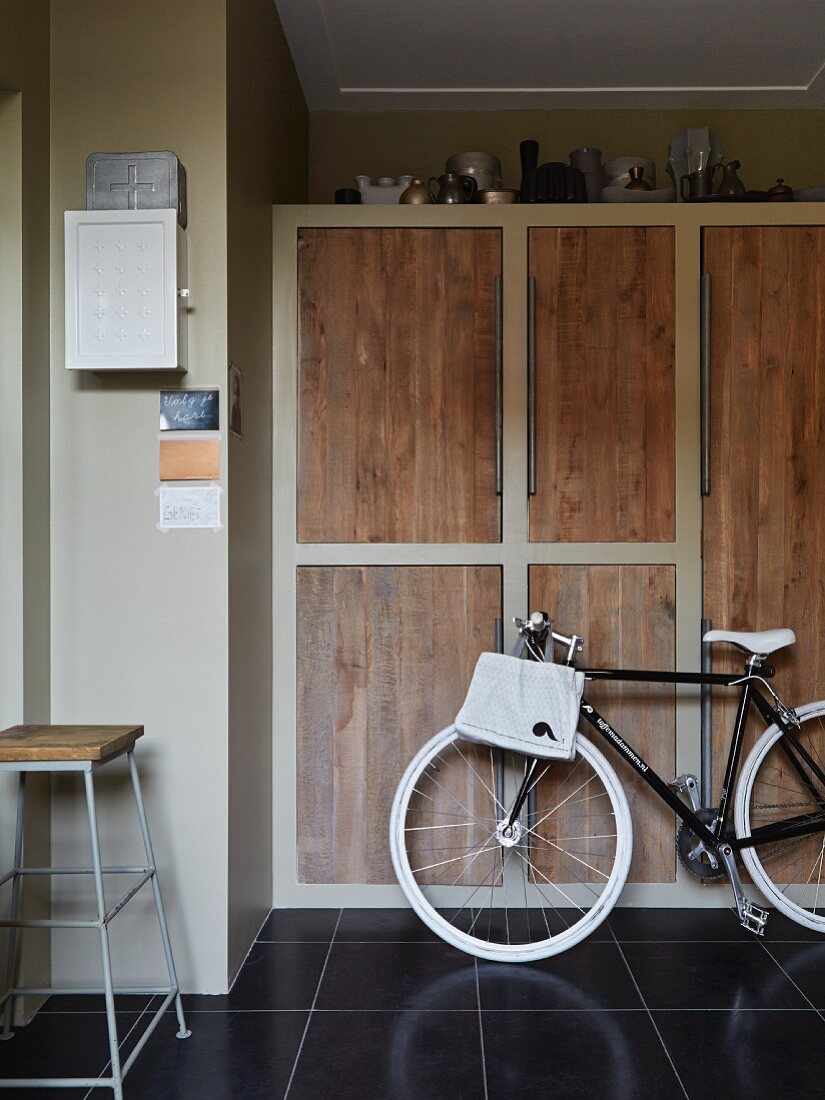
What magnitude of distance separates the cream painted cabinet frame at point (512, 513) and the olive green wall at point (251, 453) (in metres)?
0.05

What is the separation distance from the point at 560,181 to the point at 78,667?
198 cm

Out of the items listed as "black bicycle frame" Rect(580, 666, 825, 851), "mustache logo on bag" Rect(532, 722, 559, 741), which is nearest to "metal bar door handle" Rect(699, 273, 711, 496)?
"black bicycle frame" Rect(580, 666, 825, 851)

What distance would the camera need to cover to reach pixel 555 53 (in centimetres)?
310

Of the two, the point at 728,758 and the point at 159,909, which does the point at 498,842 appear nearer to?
the point at 728,758

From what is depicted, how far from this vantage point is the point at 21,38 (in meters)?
2.09

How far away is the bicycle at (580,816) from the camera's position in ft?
8.60

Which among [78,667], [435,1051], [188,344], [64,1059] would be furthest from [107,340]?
[435,1051]

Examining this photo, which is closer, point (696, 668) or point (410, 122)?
point (696, 668)

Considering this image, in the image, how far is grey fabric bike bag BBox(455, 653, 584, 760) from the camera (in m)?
2.49

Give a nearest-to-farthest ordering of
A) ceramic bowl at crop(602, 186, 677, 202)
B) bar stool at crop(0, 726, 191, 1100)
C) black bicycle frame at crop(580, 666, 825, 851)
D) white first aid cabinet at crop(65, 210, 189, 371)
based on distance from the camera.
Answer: bar stool at crop(0, 726, 191, 1100), white first aid cabinet at crop(65, 210, 189, 371), black bicycle frame at crop(580, 666, 825, 851), ceramic bowl at crop(602, 186, 677, 202)

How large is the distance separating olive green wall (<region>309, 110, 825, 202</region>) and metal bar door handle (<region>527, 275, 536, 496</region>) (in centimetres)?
97

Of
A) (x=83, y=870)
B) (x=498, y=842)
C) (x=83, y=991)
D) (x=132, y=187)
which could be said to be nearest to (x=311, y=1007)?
(x=83, y=991)

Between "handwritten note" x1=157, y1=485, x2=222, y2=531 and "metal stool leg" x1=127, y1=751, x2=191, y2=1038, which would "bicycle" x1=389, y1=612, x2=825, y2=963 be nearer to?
"metal stool leg" x1=127, y1=751, x2=191, y2=1038

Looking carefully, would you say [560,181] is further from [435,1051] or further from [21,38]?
[435,1051]
